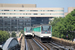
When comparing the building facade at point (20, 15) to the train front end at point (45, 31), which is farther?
the building facade at point (20, 15)

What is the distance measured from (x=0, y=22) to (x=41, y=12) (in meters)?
31.6

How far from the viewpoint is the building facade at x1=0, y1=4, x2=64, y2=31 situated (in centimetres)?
13250

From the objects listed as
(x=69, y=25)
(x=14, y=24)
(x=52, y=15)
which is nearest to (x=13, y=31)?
(x=14, y=24)

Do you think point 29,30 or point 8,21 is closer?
point 29,30

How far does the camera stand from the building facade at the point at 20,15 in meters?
132

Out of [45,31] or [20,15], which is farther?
[20,15]

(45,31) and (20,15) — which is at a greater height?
(20,15)

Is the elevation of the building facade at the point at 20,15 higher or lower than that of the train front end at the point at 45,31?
higher

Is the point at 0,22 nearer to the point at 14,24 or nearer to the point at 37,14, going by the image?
the point at 14,24

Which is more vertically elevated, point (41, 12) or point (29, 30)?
point (41, 12)

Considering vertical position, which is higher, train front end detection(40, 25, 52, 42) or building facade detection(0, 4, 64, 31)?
building facade detection(0, 4, 64, 31)

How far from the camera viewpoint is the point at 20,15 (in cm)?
13288

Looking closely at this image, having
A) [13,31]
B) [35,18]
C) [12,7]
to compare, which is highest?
[12,7]

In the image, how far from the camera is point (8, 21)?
438 ft
